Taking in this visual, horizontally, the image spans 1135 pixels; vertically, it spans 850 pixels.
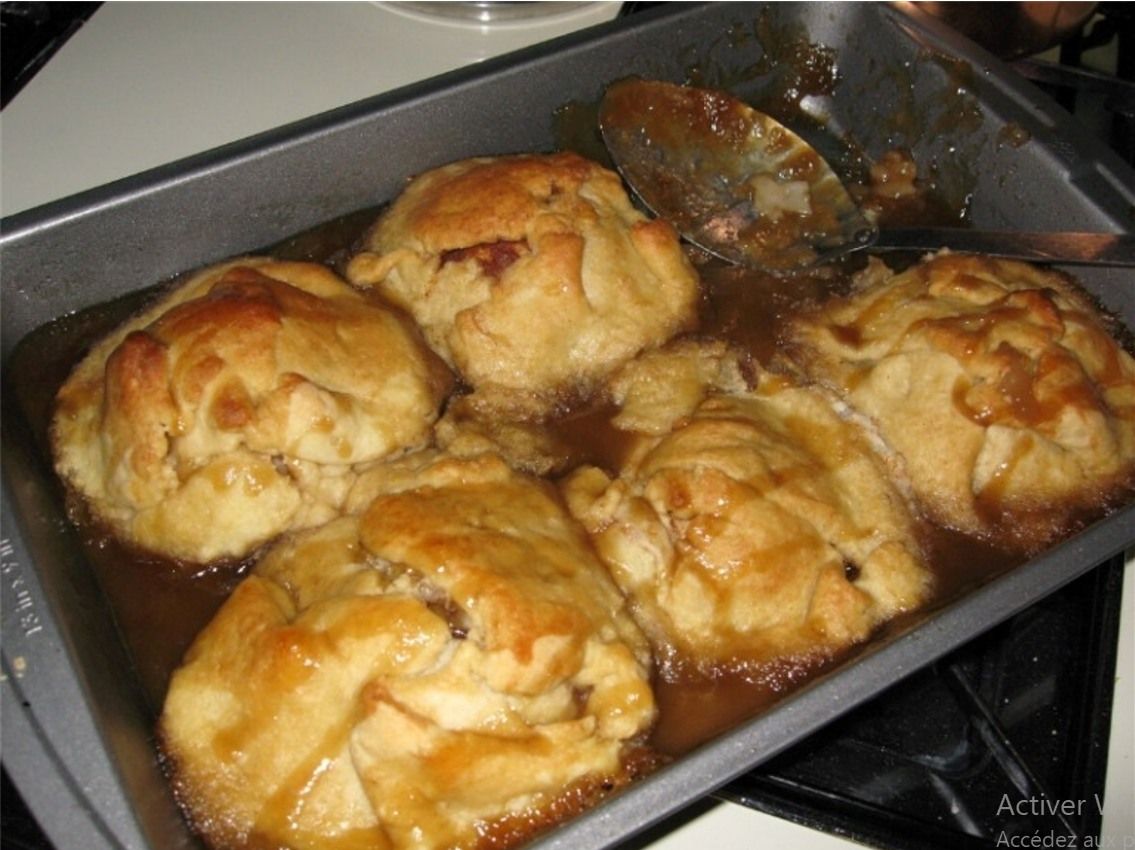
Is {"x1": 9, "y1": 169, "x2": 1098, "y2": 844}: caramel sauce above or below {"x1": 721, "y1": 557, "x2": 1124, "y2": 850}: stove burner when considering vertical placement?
above

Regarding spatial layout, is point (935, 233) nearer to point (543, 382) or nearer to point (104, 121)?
point (543, 382)

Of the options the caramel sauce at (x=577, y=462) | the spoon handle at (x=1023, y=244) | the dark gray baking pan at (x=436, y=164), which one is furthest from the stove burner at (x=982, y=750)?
the spoon handle at (x=1023, y=244)

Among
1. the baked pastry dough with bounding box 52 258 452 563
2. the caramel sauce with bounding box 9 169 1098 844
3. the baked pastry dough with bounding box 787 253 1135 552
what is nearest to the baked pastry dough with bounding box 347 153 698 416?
the caramel sauce with bounding box 9 169 1098 844

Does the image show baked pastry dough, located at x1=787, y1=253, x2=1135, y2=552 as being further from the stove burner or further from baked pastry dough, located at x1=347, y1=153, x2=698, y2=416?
baked pastry dough, located at x1=347, y1=153, x2=698, y2=416

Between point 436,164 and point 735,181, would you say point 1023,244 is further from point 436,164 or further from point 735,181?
point 436,164

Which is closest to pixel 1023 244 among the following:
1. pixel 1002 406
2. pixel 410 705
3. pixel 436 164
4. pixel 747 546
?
pixel 1002 406

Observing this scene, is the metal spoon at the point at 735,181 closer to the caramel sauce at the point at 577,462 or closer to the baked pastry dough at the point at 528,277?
the caramel sauce at the point at 577,462
